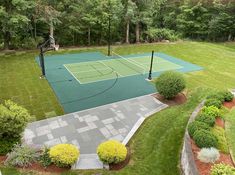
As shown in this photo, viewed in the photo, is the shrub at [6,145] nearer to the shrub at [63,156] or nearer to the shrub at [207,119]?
the shrub at [63,156]

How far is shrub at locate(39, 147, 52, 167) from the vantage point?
→ 25.3 feet

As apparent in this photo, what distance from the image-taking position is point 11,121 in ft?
25.0

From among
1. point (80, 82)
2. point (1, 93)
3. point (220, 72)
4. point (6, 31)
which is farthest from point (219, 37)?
point (1, 93)

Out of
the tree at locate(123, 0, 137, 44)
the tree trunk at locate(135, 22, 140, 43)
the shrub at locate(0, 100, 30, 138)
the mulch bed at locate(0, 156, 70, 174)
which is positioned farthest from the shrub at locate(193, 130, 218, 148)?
the tree trunk at locate(135, 22, 140, 43)

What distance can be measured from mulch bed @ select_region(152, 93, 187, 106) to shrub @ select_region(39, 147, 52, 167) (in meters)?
7.67

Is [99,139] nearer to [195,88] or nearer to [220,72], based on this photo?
[195,88]

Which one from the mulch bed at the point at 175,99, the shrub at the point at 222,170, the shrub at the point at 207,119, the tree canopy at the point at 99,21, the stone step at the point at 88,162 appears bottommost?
Result: the stone step at the point at 88,162

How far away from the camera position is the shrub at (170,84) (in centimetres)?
1284

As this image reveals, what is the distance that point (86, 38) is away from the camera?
86.3 ft

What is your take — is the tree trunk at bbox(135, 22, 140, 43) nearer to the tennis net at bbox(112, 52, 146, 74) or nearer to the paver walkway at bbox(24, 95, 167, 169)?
the tennis net at bbox(112, 52, 146, 74)

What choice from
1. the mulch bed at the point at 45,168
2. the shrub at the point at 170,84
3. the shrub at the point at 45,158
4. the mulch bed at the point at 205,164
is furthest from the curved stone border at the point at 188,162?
the shrub at the point at 170,84

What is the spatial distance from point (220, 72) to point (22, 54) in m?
17.7

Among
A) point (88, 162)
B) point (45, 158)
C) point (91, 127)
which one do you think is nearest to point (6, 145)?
point (45, 158)

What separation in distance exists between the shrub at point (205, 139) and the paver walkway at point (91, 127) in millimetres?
2984
